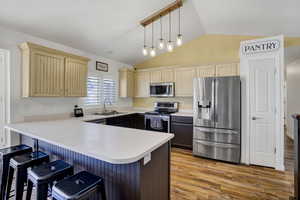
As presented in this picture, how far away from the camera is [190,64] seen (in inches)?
181

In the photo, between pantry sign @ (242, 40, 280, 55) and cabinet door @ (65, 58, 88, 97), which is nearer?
pantry sign @ (242, 40, 280, 55)

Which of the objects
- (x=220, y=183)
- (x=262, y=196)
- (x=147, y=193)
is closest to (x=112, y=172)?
(x=147, y=193)

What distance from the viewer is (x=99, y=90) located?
14.2 feet

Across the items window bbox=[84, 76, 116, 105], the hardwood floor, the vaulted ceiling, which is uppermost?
the vaulted ceiling

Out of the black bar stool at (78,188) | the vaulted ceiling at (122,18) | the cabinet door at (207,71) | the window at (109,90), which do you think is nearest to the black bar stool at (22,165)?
the black bar stool at (78,188)

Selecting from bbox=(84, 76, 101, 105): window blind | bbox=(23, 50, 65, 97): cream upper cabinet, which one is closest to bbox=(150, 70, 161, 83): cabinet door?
bbox=(84, 76, 101, 105): window blind

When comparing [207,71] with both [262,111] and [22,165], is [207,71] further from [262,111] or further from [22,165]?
[22,165]

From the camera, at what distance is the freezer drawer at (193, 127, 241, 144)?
125 inches

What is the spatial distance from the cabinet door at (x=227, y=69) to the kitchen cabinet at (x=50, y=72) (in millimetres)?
3261

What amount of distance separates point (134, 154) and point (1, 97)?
281 centimetres

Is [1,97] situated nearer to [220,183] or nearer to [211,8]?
[220,183]

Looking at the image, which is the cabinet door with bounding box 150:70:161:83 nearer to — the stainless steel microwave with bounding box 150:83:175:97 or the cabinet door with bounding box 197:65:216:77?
the stainless steel microwave with bounding box 150:83:175:97

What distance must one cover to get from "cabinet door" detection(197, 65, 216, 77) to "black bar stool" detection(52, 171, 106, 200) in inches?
143

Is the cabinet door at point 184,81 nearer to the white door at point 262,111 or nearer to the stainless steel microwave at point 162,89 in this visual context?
the stainless steel microwave at point 162,89
